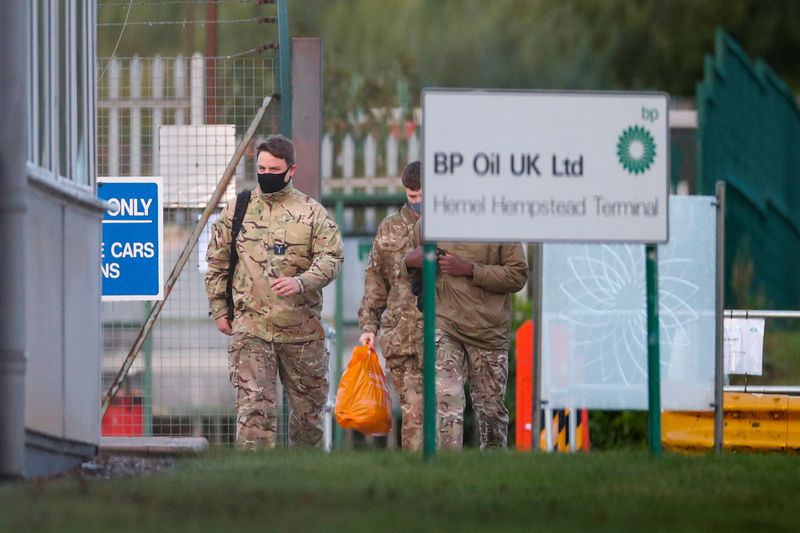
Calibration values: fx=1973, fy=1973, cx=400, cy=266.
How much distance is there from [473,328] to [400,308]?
23.4 inches

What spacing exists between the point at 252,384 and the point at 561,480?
329 cm

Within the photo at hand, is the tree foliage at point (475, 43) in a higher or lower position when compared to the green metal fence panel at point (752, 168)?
higher

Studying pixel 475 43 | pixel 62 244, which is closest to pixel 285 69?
pixel 62 244

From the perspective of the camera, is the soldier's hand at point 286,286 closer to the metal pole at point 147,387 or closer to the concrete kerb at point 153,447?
the concrete kerb at point 153,447

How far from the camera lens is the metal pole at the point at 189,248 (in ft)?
41.4

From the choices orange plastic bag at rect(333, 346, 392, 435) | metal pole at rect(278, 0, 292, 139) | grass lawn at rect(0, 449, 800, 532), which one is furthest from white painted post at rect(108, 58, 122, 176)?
grass lawn at rect(0, 449, 800, 532)

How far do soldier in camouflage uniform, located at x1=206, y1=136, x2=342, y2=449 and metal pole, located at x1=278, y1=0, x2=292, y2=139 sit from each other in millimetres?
1933

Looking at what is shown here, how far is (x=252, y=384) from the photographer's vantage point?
10.4 m

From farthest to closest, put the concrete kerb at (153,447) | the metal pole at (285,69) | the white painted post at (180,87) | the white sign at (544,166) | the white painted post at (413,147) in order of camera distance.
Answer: the white painted post at (413,147) < the white painted post at (180,87) < the metal pole at (285,69) < the concrete kerb at (153,447) < the white sign at (544,166)

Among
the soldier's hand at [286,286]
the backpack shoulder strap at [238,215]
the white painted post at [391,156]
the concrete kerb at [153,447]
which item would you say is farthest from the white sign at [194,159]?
the white painted post at [391,156]

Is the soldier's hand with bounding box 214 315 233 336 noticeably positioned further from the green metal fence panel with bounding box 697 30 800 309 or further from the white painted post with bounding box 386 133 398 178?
the white painted post with bounding box 386 133 398 178

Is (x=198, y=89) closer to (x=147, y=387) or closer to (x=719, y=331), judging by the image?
(x=147, y=387)

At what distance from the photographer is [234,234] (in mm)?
10531

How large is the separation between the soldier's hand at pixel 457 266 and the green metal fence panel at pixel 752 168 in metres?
6.76
